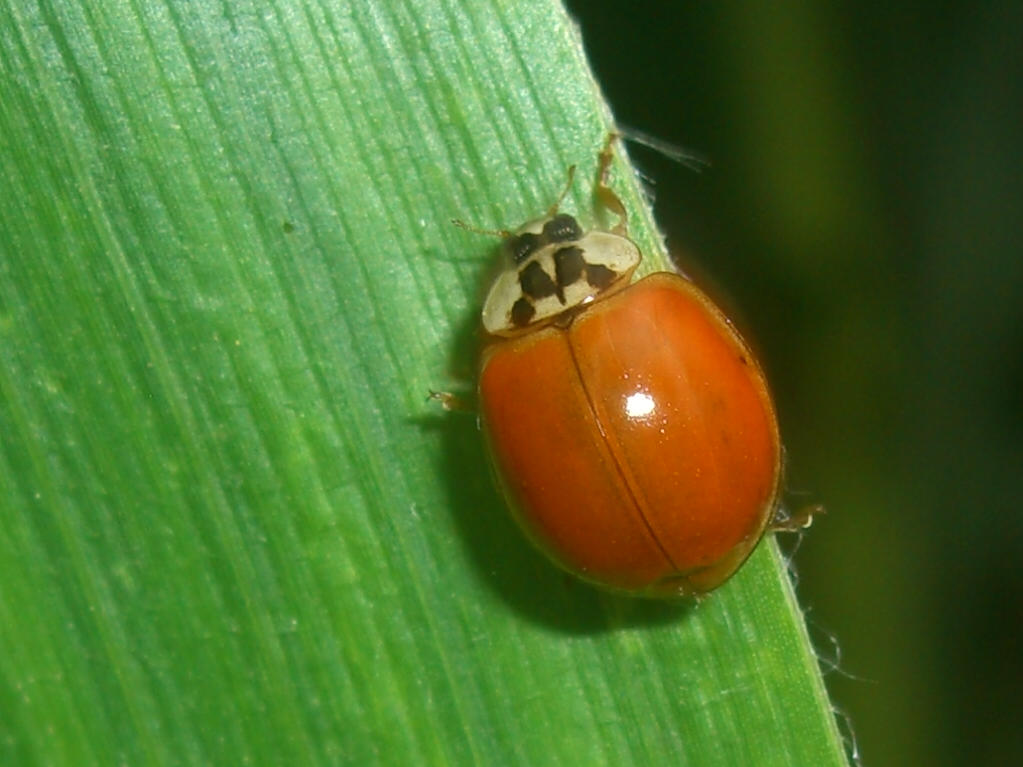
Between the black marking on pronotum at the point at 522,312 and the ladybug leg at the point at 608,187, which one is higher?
the ladybug leg at the point at 608,187

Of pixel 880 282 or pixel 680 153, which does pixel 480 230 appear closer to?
pixel 680 153

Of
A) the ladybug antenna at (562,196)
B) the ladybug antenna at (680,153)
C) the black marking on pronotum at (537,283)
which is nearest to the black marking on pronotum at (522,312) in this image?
the black marking on pronotum at (537,283)

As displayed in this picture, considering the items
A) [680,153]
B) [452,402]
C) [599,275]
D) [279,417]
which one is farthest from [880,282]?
[279,417]

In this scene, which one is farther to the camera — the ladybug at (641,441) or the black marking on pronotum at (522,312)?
the black marking on pronotum at (522,312)

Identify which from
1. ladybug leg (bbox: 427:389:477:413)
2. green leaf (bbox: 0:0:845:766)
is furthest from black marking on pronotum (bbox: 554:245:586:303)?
ladybug leg (bbox: 427:389:477:413)

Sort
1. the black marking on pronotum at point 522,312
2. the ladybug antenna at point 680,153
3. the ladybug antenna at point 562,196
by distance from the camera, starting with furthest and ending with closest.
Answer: the ladybug antenna at point 680,153, the black marking on pronotum at point 522,312, the ladybug antenna at point 562,196

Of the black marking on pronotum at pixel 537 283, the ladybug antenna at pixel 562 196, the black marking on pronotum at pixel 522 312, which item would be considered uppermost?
the ladybug antenna at pixel 562 196

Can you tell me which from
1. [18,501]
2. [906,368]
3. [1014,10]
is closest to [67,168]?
[18,501]

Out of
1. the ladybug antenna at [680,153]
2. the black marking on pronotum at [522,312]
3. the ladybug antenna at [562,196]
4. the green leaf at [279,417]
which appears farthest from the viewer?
the ladybug antenna at [680,153]

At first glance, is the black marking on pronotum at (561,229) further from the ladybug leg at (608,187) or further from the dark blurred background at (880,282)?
the dark blurred background at (880,282)
